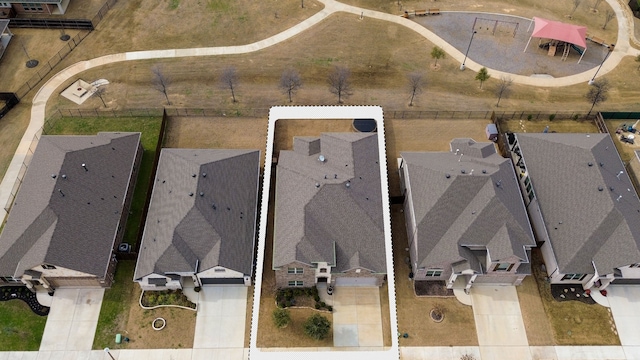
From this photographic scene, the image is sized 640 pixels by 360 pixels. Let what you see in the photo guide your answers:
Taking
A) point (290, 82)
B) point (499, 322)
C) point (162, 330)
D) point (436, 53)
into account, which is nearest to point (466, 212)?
point (499, 322)

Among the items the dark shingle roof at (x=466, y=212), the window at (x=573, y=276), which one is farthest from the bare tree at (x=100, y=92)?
the window at (x=573, y=276)

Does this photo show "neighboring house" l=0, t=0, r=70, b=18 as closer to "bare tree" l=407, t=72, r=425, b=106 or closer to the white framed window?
"bare tree" l=407, t=72, r=425, b=106

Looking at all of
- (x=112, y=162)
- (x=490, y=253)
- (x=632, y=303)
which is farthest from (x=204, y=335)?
(x=632, y=303)

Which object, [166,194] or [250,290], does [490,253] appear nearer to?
[250,290]

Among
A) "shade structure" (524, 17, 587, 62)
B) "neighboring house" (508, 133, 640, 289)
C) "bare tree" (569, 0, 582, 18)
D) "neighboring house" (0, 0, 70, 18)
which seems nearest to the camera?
"neighboring house" (508, 133, 640, 289)

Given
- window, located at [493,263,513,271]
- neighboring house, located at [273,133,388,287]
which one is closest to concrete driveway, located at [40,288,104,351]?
neighboring house, located at [273,133,388,287]
